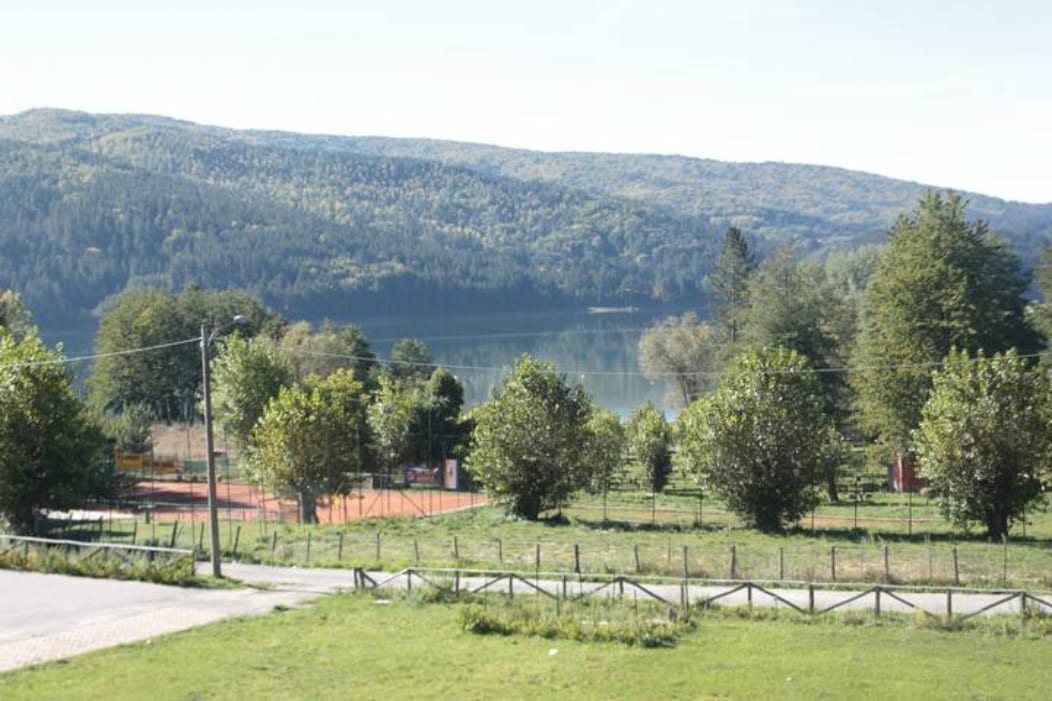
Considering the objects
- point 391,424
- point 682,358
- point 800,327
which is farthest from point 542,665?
point 682,358

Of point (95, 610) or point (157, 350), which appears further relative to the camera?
point (157, 350)

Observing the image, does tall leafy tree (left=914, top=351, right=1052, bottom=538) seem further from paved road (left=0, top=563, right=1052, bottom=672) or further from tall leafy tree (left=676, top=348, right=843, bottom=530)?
paved road (left=0, top=563, right=1052, bottom=672)

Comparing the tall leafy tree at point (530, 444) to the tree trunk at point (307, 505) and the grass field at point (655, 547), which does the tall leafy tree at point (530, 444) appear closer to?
the grass field at point (655, 547)

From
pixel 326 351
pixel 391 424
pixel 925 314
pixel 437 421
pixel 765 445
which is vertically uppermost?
pixel 925 314

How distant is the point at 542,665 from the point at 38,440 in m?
Answer: 33.7

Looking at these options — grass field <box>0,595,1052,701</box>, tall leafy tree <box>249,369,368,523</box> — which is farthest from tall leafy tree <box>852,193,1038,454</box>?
grass field <box>0,595,1052,701</box>

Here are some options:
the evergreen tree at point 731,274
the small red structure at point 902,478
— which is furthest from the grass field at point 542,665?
the evergreen tree at point 731,274

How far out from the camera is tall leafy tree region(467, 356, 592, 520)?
5678 centimetres

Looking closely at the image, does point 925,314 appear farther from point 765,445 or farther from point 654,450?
point 765,445

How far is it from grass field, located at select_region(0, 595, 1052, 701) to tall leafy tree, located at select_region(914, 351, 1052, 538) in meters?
18.8

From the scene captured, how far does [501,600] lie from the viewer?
3419 centimetres

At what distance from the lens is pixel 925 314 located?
2768 inches

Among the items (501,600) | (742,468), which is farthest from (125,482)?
(501,600)

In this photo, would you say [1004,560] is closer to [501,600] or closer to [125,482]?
[501,600]
